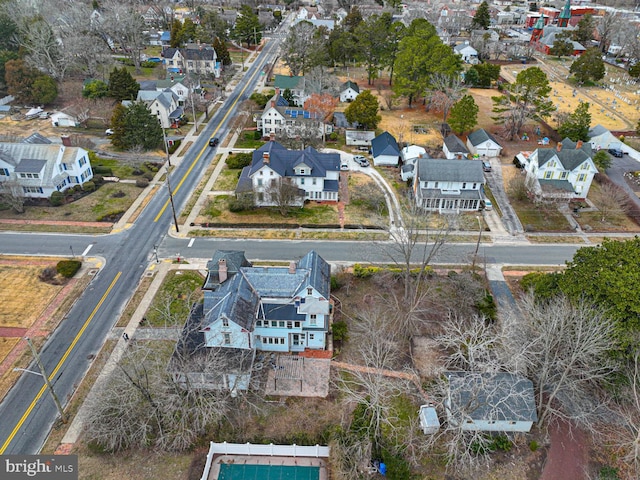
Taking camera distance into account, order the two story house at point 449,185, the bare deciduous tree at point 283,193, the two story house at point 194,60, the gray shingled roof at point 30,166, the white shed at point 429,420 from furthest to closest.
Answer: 1. the two story house at point 194,60
2. the two story house at point 449,185
3. the gray shingled roof at point 30,166
4. the bare deciduous tree at point 283,193
5. the white shed at point 429,420

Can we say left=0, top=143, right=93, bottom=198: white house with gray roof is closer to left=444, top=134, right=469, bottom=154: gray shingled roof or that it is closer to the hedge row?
the hedge row

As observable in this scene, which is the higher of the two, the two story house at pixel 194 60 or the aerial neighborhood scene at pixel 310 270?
the two story house at pixel 194 60

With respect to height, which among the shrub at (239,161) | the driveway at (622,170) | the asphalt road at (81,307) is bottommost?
the asphalt road at (81,307)

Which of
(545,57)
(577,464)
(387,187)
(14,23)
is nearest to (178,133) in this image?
(387,187)

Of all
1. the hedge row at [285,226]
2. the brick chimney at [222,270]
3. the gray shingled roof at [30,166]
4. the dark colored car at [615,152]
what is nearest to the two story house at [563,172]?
the dark colored car at [615,152]

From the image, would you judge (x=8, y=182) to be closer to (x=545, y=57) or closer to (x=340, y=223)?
(x=340, y=223)

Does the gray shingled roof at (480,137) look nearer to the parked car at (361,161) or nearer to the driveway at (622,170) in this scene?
the driveway at (622,170)

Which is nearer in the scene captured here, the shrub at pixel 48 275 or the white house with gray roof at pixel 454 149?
the shrub at pixel 48 275

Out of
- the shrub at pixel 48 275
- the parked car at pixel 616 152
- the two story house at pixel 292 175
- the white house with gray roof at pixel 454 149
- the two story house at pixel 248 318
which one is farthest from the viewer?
the parked car at pixel 616 152
